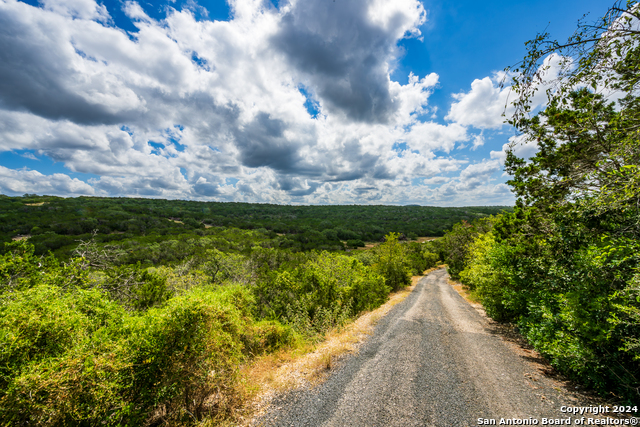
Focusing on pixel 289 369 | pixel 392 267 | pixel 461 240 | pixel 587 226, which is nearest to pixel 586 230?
pixel 587 226

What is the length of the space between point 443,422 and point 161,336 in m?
6.50

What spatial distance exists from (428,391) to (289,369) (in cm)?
432

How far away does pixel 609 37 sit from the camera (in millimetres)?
4301

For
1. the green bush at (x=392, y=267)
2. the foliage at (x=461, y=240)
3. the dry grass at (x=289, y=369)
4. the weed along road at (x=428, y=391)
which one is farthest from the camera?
the foliage at (x=461, y=240)

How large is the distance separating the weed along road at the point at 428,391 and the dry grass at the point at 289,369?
1.23 feet

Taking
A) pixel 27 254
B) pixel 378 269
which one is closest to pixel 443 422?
pixel 27 254

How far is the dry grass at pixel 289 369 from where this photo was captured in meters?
5.83

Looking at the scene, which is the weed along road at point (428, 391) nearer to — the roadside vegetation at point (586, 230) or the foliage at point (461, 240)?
the roadside vegetation at point (586, 230)

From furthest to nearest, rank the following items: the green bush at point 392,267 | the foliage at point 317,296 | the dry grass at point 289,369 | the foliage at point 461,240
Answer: the foliage at point 461,240, the green bush at point 392,267, the foliage at point 317,296, the dry grass at point 289,369

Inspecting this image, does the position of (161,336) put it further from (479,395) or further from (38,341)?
(479,395)

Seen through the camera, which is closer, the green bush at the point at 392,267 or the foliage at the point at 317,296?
the foliage at the point at 317,296

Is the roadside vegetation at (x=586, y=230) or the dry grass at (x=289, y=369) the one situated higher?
Answer: the roadside vegetation at (x=586, y=230)

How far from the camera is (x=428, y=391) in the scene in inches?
244

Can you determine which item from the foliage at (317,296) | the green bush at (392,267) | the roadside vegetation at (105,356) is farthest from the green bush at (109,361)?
the green bush at (392,267)
